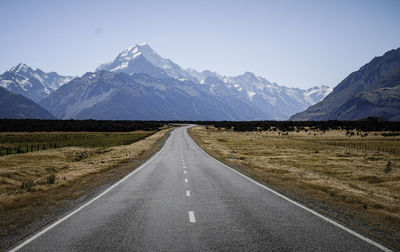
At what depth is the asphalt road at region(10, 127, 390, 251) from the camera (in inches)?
309

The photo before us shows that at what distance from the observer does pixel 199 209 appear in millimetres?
11969

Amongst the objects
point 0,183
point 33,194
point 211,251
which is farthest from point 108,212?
point 0,183

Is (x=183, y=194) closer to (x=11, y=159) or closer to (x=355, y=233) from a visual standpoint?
(x=355, y=233)

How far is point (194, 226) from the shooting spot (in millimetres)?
9578

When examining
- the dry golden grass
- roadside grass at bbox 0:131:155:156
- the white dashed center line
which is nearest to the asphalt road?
the white dashed center line

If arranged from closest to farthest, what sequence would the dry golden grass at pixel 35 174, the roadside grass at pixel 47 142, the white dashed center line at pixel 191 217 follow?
the white dashed center line at pixel 191 217 < the dry golden grass at pixel 35 174 < the roadside grass at pixel 47 142

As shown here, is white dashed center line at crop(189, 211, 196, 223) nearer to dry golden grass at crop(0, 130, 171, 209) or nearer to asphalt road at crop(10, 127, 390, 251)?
asphalt road at crop(10, 127, 390, 251)

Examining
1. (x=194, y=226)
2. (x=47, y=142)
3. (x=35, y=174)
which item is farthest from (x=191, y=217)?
(x=47, y=142)

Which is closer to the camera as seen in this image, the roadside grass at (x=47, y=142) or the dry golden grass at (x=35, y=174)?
the dry golden grass at (x=35, y=174)

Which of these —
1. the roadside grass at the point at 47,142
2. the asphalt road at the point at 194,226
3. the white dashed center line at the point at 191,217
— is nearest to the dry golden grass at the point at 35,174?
the asphalt road at the point at 194,226

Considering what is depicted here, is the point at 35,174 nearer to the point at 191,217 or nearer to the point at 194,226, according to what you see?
the point at 191,217

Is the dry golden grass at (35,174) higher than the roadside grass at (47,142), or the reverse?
the roadside grass at (47,142)

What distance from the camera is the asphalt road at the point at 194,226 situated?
7848 millimetres

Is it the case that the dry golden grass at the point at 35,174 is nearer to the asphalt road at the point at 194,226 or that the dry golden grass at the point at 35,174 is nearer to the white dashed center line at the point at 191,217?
the asphalt road at the point at 194,226
